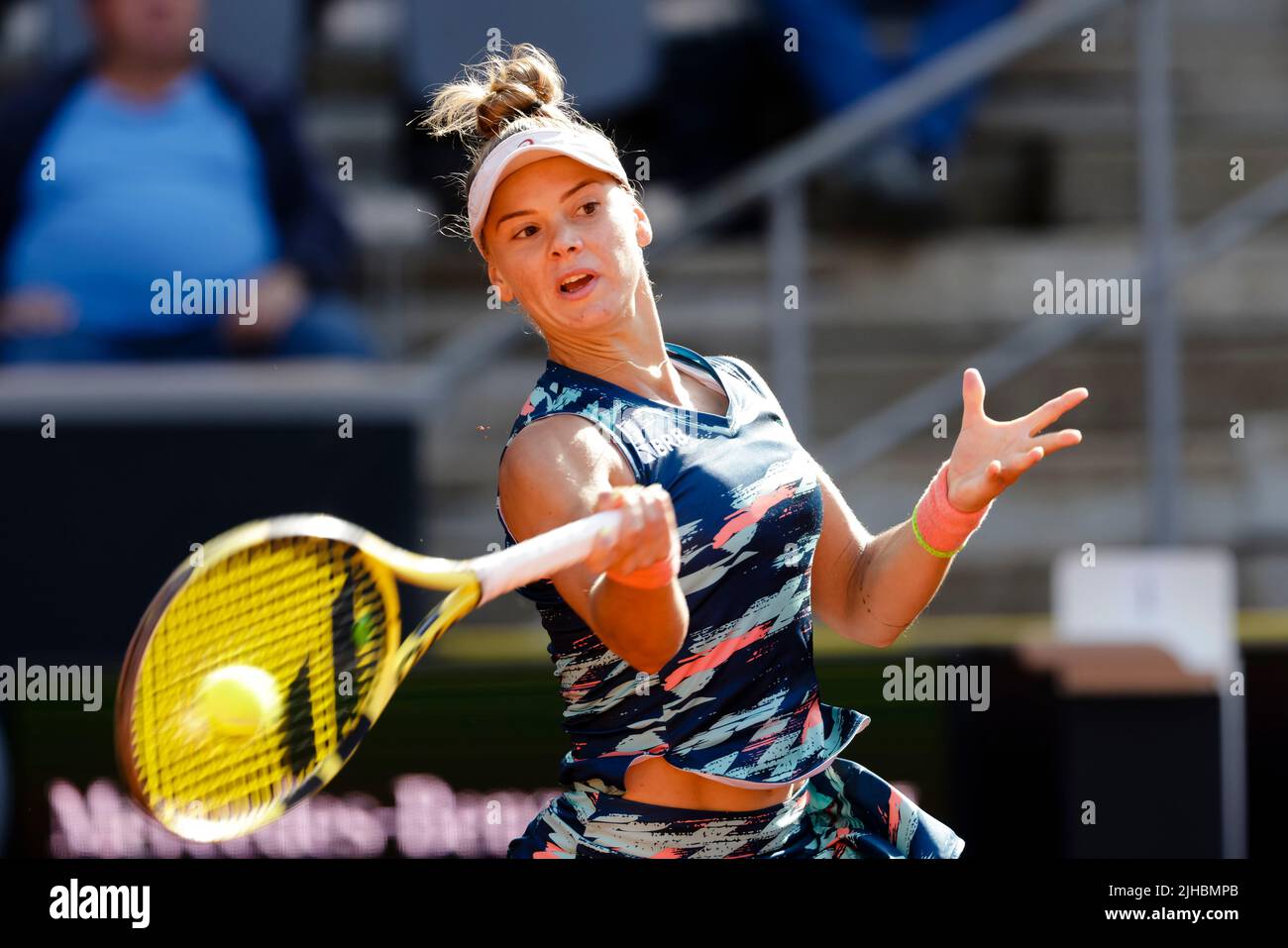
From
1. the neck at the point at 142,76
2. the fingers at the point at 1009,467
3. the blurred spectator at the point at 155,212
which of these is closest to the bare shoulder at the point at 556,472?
the fingers at the point at 1009,467

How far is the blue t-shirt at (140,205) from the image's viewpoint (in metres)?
4.38

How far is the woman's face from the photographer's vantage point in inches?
82.2

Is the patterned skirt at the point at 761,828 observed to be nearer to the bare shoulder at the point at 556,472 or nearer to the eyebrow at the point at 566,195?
the bare shoulder at the point at 556,472

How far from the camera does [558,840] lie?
217 cm

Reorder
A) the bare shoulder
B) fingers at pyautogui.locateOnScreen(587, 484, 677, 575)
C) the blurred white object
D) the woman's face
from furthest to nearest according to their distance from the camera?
the blurred white object < the woman's face < the bare shoulder < fingers at pyautogui.locateOnScreen(587, 484, 677, 575)

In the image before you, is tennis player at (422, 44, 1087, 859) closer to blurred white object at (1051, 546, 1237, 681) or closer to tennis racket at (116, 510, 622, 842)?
tennis racket at (116, 510, 622, 842)

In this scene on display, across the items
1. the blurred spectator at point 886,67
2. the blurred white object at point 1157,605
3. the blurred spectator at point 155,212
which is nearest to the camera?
the blurred white object at point 1157,605

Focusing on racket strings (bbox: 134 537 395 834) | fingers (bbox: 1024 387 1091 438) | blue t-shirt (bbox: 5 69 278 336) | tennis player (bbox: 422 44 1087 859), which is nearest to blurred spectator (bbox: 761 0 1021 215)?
blue t-shirt (bbox: 5 69 278 336)

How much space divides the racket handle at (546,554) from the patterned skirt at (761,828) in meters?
0.37

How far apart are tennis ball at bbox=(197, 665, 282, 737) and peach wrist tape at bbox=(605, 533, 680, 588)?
380mm

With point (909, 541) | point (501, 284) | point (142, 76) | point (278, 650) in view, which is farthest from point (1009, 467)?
point (142, 76)

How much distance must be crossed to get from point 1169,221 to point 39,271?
8.57ft
